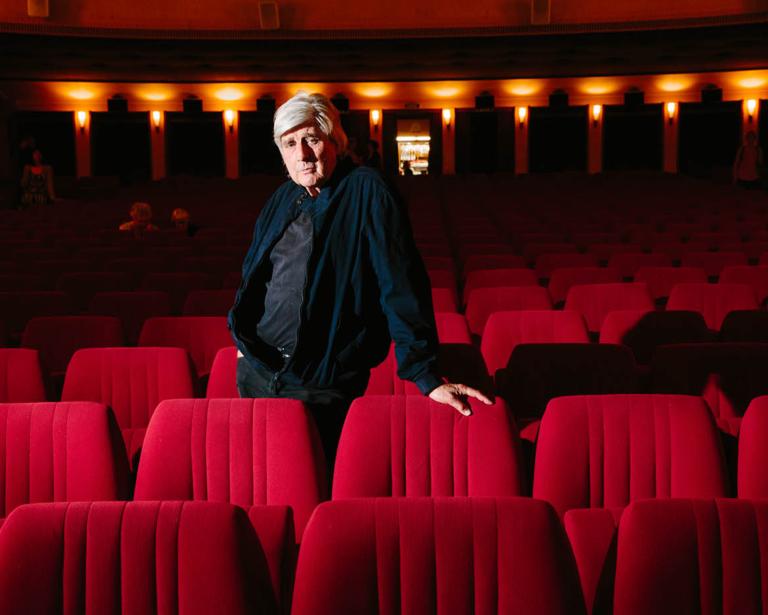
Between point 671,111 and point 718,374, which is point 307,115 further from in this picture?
point 671,111

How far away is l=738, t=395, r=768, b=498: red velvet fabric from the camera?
8.36 feet

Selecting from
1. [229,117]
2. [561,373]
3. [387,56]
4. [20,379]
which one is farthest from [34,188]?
[561,373]

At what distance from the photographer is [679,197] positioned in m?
14.0

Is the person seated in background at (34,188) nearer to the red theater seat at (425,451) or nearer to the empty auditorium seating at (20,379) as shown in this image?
the empty auditorium seating at (20,379)

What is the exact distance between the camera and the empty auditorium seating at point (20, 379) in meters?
3.44

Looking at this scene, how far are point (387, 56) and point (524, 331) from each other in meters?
17.8

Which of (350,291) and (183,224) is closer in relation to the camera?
(350,291)

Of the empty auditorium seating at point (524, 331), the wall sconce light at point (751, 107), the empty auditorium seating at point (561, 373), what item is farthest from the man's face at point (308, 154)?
the wall sconce light at point (751, 107)

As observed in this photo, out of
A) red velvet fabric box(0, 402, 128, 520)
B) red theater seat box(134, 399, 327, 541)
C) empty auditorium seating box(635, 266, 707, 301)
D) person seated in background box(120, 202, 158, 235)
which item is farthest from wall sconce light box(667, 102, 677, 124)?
red velvet fabric box(0, 402, 128, 520)

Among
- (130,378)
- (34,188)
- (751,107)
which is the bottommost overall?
(130,378)

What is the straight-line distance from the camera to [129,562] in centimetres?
171

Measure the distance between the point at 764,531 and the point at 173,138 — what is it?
72.5 feet

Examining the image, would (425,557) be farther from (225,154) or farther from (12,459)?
(225,154)

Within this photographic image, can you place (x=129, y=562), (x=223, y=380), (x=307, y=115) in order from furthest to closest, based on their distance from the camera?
(x=223, y=380) → (x=307, y=115) → (x=129, y=562)
